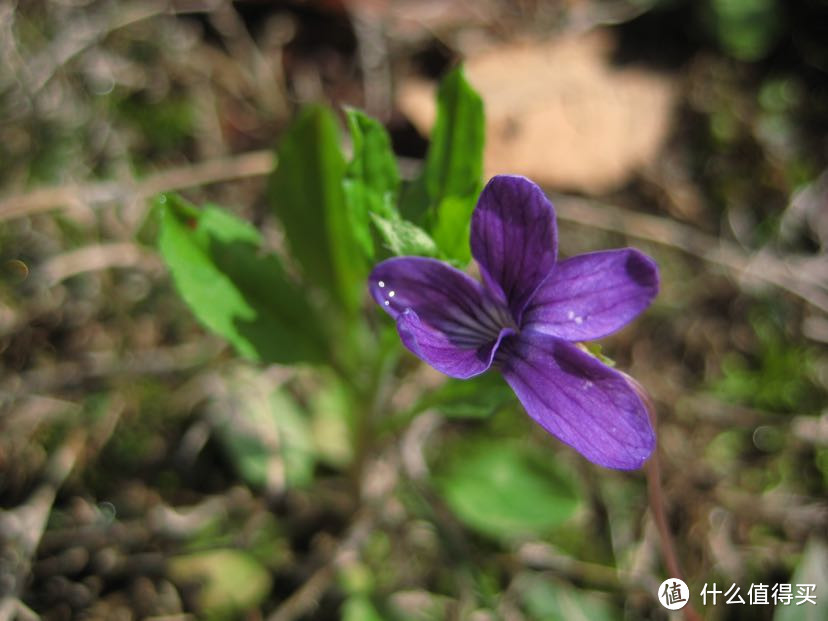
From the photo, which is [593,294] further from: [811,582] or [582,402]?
[811,582]

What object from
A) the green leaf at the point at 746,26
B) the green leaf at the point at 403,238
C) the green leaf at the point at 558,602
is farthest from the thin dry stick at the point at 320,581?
the green leaf at the point at 746,26

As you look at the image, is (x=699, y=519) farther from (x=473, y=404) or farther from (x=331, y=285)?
(x=331, y=285)

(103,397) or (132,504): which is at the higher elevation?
(103,397)

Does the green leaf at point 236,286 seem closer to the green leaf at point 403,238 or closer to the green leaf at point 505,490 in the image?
the green leaf at point 403,238

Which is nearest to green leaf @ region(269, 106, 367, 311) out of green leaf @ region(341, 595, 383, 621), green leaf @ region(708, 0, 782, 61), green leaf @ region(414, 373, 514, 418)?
green leaf @ region(414, 373, 514, 418)

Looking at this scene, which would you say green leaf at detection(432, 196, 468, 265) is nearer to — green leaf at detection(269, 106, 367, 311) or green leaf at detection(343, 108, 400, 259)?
green leaf at detection(343, 108, 400, 259)

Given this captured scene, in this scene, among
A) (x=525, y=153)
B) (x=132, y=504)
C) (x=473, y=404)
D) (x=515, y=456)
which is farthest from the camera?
(x=525, y=153)

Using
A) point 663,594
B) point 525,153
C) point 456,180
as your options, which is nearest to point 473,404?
point 456,180
